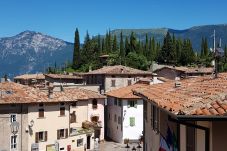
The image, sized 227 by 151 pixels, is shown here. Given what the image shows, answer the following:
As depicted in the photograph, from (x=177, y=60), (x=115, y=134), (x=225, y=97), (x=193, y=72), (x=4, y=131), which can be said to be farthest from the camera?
(x=177, y=60)

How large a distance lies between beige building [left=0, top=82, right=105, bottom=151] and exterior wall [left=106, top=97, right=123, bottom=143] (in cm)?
407

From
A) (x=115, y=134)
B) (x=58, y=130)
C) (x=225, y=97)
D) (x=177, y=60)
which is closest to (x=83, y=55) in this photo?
(x=177, y=60)

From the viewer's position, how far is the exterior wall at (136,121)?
213 feet

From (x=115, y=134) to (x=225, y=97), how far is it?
196ft

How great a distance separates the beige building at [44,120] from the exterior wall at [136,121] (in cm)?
466

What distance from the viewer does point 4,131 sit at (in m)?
51.8

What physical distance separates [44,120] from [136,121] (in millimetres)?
15719

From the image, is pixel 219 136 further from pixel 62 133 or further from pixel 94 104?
pixel 94 104

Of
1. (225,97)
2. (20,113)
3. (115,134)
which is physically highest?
(225,97)

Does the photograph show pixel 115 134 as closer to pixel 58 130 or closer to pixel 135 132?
pixel 135 132

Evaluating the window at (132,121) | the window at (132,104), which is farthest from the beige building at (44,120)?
the window at (132,104)

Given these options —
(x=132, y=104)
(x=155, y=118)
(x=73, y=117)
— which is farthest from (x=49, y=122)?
(x=155, y=118)

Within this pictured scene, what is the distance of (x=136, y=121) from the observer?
65188 mm

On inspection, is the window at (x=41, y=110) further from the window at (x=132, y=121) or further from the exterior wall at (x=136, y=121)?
the window at (x=132, y=121)
